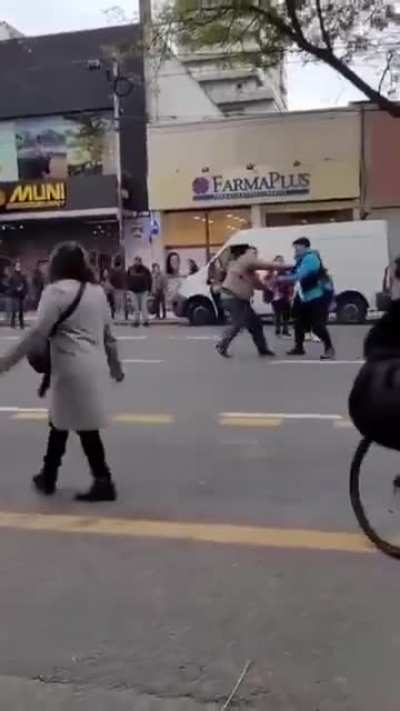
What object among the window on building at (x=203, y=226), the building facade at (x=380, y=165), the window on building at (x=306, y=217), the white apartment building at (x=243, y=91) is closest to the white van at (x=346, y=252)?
the building facade at (x=380, y=165)

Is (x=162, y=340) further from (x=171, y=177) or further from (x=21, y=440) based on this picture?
(x=171, y=177)

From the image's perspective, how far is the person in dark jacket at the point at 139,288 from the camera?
21344 mm

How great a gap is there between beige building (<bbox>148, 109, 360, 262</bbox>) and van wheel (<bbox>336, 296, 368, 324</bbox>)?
593 centimetres

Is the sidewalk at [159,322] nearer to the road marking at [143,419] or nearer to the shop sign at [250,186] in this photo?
the shop sign at [250,186]

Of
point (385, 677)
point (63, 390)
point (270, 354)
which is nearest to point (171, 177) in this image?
point (270, 354)

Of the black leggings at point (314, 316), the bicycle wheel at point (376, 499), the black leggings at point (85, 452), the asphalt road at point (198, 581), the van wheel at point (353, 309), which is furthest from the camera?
the van wheel at point (353, 309)

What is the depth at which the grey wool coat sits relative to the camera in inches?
224

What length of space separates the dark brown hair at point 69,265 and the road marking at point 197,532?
1.38m

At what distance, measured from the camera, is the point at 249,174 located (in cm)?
2692

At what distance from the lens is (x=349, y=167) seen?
26.2 m

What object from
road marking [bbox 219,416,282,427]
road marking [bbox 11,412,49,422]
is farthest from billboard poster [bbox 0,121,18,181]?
road marking [bbox 219,416,282,427]

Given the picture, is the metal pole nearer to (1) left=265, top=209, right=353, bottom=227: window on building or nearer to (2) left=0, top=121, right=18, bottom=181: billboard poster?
(2) left=0, top=121, right=18, bottom=181: billboard poster

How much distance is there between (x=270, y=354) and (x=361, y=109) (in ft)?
48.0

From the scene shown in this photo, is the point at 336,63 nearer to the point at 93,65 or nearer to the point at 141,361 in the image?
the point at 93,65
